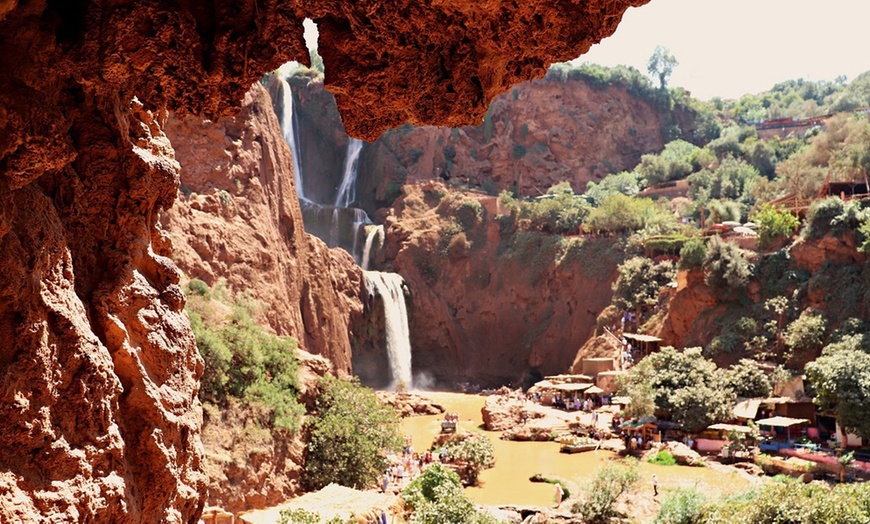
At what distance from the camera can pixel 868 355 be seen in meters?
27.6

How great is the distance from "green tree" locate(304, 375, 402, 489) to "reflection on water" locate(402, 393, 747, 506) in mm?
3302

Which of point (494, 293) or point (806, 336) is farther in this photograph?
point (494, 293)

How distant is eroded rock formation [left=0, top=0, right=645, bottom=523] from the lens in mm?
4695

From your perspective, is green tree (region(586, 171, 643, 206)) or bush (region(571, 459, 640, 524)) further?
green tree (region(586, 171, 643, 206))

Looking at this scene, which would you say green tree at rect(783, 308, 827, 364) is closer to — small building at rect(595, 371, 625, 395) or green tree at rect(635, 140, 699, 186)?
small building at rect(595, 371, 625, 395)

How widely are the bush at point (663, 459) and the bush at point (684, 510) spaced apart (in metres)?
9.98

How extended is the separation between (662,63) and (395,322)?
52.8 meters

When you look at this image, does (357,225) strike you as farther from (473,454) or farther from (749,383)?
Result: (749,383)

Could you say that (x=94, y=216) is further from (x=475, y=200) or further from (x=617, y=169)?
(x=617, y=169)

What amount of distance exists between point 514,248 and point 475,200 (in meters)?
5.14

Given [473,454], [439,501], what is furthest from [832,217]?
[439,501]

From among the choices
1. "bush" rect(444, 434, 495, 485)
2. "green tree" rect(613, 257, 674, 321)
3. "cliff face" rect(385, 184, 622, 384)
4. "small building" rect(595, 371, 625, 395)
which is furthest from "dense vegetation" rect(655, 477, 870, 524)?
"cliff face" rect(385, 184, 622, 384)

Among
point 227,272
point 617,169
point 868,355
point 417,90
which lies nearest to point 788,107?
point 617,169

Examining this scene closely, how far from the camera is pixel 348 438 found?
21.2 metres
